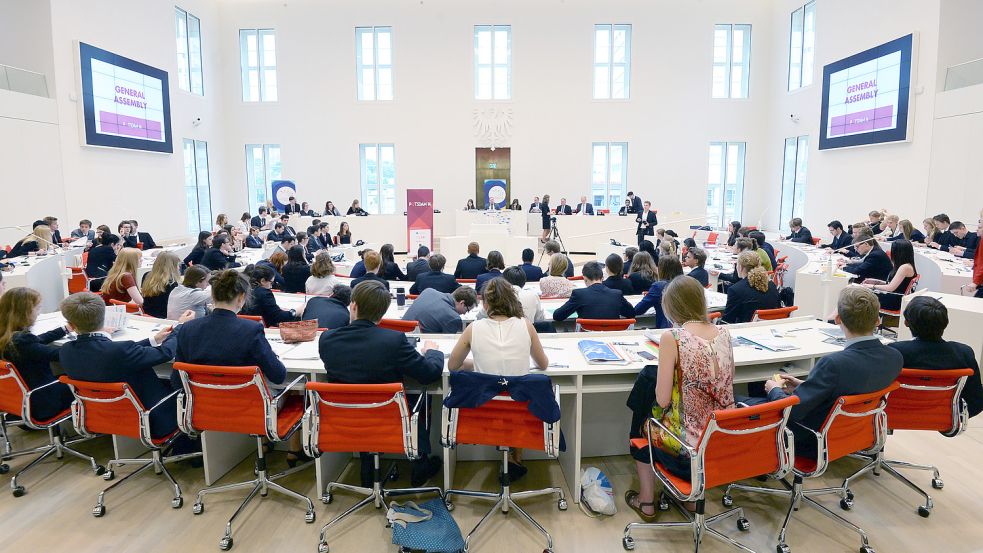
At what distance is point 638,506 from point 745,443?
901 mm

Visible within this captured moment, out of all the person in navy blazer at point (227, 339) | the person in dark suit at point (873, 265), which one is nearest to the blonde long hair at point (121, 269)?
the person in navy blazer at point (227, 339)

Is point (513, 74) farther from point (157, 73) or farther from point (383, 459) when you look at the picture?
point (383, 459)

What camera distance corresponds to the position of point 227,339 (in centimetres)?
308

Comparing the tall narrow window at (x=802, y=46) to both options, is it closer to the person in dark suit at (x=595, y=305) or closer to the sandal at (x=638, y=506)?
the person in dark suit at (x=595, y=305)

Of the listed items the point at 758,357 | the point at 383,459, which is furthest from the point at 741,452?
the point at 383,459

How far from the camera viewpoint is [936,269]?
7.45 metres

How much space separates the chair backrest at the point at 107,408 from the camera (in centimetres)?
306

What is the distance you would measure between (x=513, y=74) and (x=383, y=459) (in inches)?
581

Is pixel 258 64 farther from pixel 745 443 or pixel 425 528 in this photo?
pixel 745 443

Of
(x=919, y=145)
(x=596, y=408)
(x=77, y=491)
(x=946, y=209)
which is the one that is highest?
(x=919, y=145)

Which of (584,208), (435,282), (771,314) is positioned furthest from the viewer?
(584,208)

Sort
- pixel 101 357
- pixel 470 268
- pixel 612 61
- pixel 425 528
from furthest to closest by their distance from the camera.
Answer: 1. pixel 612 61
2. pixel 470 268
3. pixel 101 357
4. pixel 425 528

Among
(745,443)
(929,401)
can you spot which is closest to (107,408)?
(745,443)

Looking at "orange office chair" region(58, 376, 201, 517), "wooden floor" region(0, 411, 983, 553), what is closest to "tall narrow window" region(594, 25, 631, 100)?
"wooden floor" region(0, 411, 983, 553)
